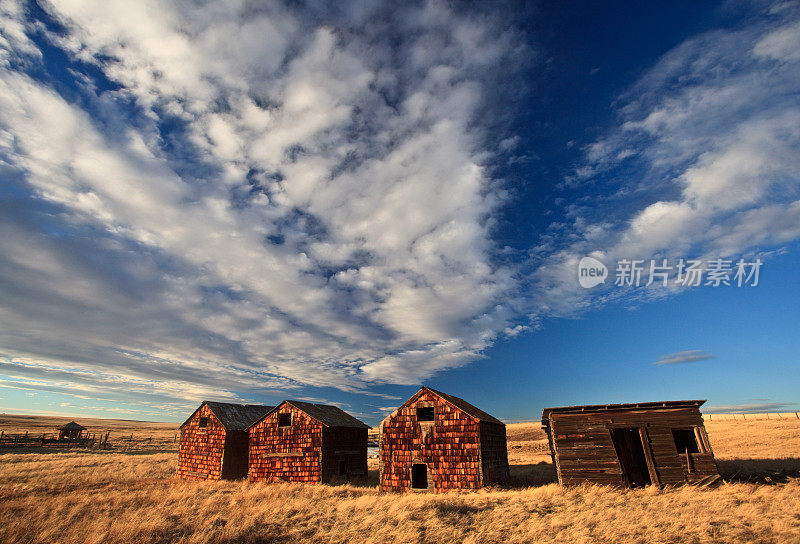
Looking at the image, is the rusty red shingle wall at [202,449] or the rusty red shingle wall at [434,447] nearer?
the rusty red shingle wall at [434,447]

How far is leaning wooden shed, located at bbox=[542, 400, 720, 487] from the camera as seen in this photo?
66.7 ft

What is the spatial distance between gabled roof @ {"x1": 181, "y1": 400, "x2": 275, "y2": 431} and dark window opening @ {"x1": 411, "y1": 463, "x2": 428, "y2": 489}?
54.4 ft

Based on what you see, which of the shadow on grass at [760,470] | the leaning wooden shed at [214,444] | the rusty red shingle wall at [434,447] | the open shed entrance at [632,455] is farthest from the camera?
the leaning wooden shed at [214,444]

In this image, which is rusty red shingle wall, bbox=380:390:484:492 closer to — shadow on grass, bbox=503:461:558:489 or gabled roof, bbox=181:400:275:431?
shadow on grass, bbox=503:461:558:489

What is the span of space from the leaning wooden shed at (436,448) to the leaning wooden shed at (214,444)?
14.4 m

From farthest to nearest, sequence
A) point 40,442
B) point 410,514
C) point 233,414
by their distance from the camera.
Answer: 1. point 40,442
2. point 233,414
3. point 410,514

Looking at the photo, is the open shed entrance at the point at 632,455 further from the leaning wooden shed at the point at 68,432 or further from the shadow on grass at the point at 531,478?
the leaning wooden shed at the point at 68,432

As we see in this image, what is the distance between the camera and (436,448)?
2475 cm

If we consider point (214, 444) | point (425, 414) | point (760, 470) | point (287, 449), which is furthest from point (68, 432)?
point (760, 470)

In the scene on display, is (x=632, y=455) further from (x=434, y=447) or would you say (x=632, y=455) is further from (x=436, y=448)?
(x=434, y=447)

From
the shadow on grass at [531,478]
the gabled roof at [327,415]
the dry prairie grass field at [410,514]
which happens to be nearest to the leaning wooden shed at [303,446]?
the gabled roof at [327,415]

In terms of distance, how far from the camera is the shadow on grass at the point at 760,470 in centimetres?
2030

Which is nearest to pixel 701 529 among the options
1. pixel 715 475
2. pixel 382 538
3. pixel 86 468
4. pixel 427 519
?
pixel 715 475

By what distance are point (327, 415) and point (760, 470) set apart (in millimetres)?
28047
